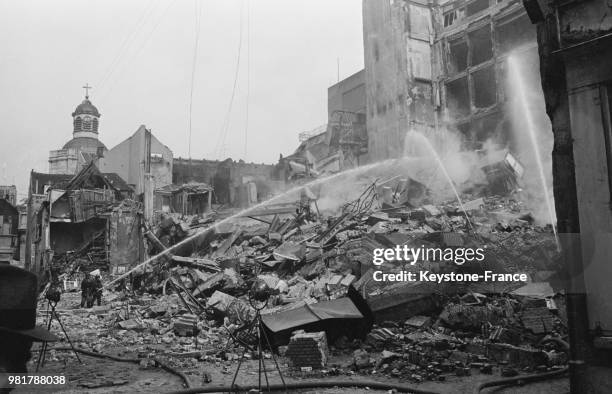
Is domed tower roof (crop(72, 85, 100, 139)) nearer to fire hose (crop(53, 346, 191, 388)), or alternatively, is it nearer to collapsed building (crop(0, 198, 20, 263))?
collapsed building (crop(0, 198, 20, 263))

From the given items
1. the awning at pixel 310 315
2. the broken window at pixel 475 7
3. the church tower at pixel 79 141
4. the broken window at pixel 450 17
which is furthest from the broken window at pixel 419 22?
the church tower at pixel 79 141

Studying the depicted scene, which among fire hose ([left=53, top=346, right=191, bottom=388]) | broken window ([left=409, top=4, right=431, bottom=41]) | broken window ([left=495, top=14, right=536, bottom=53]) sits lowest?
fire hose ([left=53, top=346, right=191, bottom=388])

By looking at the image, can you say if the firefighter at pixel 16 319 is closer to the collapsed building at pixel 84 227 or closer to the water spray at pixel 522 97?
the collapsed building at pixel 84 227

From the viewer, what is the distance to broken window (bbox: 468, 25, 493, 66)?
31688mm

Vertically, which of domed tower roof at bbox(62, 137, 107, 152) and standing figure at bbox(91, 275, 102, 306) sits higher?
domed tower roof at bbox(62, 137, 107, 152)

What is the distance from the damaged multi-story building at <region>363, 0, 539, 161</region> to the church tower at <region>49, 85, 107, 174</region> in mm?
45518

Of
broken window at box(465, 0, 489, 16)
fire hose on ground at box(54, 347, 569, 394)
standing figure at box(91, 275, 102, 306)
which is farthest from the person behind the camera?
broken window at box(465, 0, 489, 16)

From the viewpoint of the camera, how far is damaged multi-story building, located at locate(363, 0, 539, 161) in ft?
103

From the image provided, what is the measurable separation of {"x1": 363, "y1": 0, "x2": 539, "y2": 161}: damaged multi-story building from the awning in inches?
952

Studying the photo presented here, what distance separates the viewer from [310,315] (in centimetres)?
920

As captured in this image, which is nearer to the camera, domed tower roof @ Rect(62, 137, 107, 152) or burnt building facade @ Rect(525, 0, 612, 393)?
burnt building facade @ Rect(525, 0, 612, 393)

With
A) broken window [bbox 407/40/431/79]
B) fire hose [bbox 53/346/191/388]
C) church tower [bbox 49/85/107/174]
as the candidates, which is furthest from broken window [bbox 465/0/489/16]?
church tower [bbox 49/85/107/174]

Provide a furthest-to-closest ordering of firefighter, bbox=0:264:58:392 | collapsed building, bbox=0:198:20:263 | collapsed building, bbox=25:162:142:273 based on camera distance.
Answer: collapsed building, bbox=0:198:20:263, collapsed building, bbox=25:162:142:273, firefighter, bbox=0:264:58:392

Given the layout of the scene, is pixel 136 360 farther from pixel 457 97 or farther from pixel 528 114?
pixel 457 97
